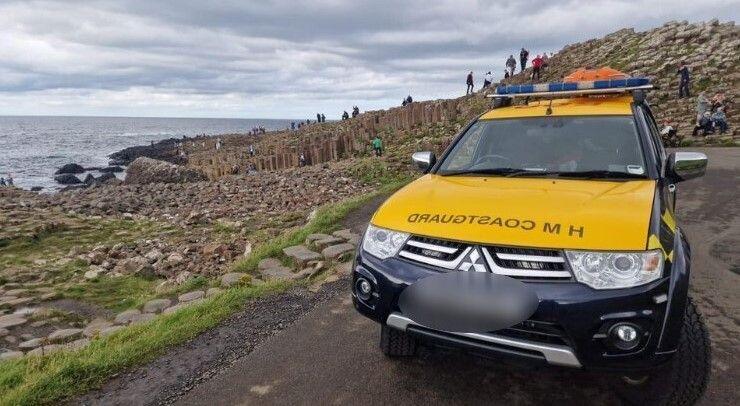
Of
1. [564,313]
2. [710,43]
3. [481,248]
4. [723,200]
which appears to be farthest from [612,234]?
[710,43]

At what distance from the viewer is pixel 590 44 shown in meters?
34.3

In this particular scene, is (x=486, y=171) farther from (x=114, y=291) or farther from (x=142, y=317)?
(x=114, y=291)

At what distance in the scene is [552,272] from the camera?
8.45 ft

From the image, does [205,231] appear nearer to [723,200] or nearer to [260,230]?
[260,230]

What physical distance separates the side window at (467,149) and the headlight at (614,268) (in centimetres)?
175

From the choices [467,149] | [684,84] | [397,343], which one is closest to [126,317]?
[397,343]

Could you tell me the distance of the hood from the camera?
2.63 meters

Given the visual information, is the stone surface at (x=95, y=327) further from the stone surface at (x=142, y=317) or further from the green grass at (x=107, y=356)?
the green grass at (x=107, y=356)

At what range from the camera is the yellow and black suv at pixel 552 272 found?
2.51 meters

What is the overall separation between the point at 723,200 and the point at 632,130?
20.0 feet

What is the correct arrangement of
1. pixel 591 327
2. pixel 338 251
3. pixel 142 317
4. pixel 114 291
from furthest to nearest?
pixel 114 291 → pixel 338 251 → pixel 142 317 → pixel 591 327

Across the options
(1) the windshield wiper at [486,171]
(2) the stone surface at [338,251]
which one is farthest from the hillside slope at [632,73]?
(1) the windshield wiper at [486,171]

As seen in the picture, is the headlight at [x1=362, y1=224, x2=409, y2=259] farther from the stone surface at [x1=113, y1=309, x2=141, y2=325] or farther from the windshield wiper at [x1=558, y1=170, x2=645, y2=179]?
the stone surface at [x1=113, y1=309, x2=141, y2=325]

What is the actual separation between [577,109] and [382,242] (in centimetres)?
243
